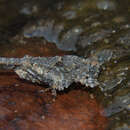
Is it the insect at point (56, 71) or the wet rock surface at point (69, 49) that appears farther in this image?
the insect at point (56, 71)

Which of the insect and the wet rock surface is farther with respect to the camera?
the insect

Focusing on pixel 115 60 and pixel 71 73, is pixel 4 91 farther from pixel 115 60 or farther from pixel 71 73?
pixel 115 60

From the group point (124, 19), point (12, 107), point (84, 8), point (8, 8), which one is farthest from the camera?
point (8, 8)

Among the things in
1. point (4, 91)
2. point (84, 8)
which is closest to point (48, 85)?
point (4, 91)
